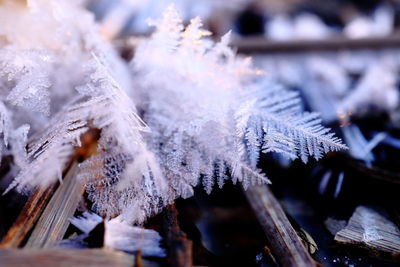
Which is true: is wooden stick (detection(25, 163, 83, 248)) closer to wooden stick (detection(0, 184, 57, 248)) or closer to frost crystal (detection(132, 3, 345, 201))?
wooden stick (detection(0, 184, 57, 248))

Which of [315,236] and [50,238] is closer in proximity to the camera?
[50,238]

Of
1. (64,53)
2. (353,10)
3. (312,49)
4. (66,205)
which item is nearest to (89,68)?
(64,53)

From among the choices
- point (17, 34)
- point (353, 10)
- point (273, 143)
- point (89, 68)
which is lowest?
point (273, 143)

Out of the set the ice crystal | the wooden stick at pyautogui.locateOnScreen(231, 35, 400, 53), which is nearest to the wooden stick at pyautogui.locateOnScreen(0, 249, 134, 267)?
the ice crystal

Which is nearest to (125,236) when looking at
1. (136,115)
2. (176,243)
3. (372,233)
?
(176,243)

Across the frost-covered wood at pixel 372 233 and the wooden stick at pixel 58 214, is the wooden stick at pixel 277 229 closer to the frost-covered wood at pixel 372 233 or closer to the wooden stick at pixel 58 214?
the frost-covered wood at pixel 372 233

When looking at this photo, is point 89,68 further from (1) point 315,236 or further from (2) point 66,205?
(1) point 315,236

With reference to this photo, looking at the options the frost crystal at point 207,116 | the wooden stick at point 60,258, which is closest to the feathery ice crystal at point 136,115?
the frost crystal at point 207,116
